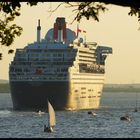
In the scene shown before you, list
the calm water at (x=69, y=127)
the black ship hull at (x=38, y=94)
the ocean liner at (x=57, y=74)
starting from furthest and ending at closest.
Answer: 1. the ocean liner at (x=57, y=74)
2. the black ship hull at (x=38, y=94)
3. the calm water at (x=69, y=127)

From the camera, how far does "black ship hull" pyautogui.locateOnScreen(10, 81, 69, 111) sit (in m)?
106

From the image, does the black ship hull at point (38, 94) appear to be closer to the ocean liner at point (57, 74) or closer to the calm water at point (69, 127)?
the ocean liner at point (57, 74)

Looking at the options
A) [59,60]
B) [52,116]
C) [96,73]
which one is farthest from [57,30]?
[52,116]

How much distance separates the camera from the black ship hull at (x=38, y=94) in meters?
106

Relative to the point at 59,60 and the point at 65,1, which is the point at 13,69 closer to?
the point at 59,60

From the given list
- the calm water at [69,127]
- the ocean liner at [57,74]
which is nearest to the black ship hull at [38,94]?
the ocean liner at [57,74]

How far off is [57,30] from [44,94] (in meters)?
34.7

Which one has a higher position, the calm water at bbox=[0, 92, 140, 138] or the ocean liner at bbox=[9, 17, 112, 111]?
the ocean liner at bbox=[9, 17, 112, 111]

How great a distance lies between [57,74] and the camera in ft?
361

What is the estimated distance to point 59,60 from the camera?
114375mm

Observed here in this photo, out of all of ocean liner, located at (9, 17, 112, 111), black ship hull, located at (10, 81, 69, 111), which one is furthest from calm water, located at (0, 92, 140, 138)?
ocean liner, located at (9, 17, 112, 111)

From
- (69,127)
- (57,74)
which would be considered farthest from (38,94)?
(69,127)

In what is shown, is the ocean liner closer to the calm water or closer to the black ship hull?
the black ship hull

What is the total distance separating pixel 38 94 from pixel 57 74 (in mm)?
5725
